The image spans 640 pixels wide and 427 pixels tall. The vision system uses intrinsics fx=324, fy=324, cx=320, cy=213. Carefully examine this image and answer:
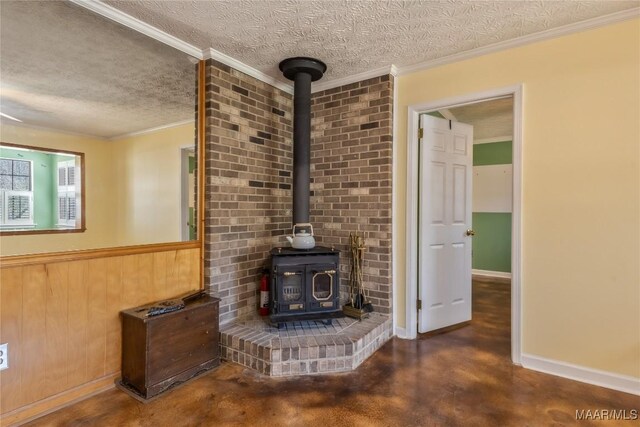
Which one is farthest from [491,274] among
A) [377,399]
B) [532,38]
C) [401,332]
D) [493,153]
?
[377,399]

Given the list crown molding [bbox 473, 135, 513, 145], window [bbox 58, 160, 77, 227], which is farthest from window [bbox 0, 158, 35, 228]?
crown molding [bbox 473, 135, 513, 145]

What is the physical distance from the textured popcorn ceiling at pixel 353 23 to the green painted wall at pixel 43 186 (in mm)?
1053

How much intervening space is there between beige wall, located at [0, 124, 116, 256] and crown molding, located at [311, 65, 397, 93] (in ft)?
6.52

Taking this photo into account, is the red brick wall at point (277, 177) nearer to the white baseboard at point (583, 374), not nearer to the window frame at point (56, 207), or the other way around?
the window frame at point (56, 207)

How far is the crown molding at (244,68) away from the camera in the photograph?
8.63 ft

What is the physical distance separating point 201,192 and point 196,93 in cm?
81

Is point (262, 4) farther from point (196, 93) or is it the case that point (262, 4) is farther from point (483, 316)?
point (483, 316)

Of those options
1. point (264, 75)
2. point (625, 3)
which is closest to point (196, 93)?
point (264, 75)

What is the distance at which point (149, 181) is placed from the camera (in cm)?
242

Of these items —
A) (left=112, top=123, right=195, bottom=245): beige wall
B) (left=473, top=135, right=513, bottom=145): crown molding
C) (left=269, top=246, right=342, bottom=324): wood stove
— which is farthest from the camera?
(left=473, top=135, right=513, bottom=145): crown molding

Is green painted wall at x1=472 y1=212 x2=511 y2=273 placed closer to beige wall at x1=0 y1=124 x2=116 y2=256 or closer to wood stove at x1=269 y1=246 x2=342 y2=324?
wood stove at x1=269 y1=246 x2=342 y2=324

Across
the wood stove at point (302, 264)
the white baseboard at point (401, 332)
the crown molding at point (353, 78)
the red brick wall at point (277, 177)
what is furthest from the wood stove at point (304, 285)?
the crown molding at point (353, 78)

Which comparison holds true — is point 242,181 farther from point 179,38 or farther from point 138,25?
point 138,25

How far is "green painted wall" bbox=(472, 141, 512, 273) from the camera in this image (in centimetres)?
544
